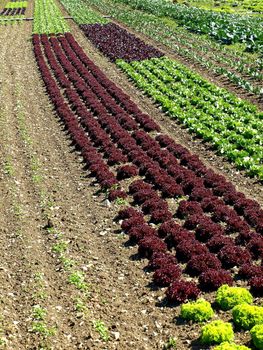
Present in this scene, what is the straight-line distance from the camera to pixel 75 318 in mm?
11648

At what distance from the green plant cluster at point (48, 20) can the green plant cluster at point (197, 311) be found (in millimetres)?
45154

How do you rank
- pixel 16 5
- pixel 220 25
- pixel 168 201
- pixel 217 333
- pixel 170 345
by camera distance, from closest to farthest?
pixel 217 333
pixel 170 345
pixel 168 201
pixel 220 25
pixel 16 5

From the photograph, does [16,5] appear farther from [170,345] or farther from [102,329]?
[170,345]

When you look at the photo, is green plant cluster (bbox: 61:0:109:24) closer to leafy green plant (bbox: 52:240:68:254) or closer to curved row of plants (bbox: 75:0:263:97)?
curved row of plants (bbox: 75:0:263:97)

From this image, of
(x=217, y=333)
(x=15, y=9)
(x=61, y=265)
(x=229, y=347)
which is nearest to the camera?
(x=229, y=347)

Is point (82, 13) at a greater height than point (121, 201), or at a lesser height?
greater

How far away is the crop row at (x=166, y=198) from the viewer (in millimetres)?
13117

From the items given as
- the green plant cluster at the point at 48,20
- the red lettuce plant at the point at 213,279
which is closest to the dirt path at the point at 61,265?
the red lettuce plant at the point at 213,279

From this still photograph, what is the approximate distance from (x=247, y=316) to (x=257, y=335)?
70cm

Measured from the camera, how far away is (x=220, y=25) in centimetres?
4800

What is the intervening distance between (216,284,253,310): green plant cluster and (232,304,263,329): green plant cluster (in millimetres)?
480

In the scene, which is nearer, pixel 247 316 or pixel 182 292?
pixel 247 316

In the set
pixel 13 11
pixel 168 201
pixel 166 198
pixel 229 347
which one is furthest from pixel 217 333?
pixel 13 11

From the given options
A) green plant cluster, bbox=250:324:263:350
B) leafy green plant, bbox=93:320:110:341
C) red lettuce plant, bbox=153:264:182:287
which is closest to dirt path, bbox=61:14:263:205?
red lettuce plant, bbox=153:264:182:287
